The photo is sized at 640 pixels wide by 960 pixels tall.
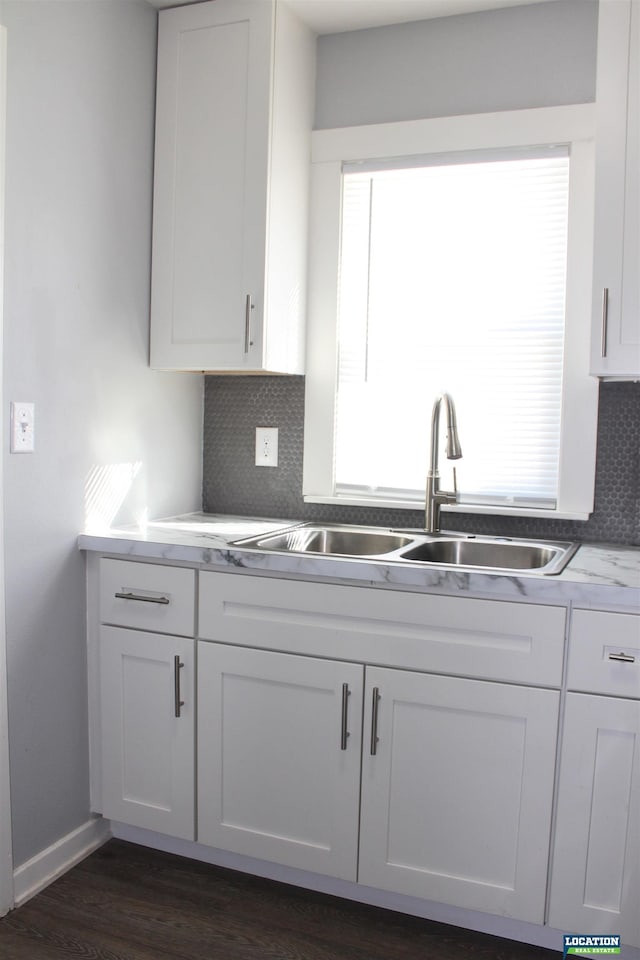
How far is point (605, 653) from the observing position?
1761 millimetres

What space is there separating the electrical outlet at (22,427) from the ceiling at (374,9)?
1.28 metres

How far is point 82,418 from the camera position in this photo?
7.32ft

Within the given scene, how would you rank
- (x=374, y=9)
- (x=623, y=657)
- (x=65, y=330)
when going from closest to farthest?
(x=623, y=657) → (x=65, y=330) → (x=374, y=9)

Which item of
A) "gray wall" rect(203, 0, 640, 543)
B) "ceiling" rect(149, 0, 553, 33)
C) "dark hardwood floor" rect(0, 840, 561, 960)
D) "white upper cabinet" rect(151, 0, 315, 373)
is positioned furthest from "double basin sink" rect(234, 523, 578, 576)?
"ceiling" rect(149, 0, 553, 33)

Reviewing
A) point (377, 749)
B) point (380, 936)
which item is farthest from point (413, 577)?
point (380, 936)

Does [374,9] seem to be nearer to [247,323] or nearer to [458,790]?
[247,323]

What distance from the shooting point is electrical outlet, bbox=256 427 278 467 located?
8.92ft

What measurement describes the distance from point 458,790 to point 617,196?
1466 millimetres

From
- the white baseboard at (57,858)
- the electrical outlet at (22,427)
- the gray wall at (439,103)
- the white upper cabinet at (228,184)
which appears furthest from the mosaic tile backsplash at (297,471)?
the white baseboard at (57,858)

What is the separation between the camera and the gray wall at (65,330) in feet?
6.53

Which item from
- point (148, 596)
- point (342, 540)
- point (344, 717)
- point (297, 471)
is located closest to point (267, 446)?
point (297, 471)

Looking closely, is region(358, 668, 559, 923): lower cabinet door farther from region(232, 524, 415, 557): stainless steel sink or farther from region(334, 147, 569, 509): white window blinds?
region(334, 147, 569, 509): white window blinds

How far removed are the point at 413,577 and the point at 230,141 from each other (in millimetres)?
1352

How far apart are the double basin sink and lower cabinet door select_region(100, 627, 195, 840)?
39 centimetres
